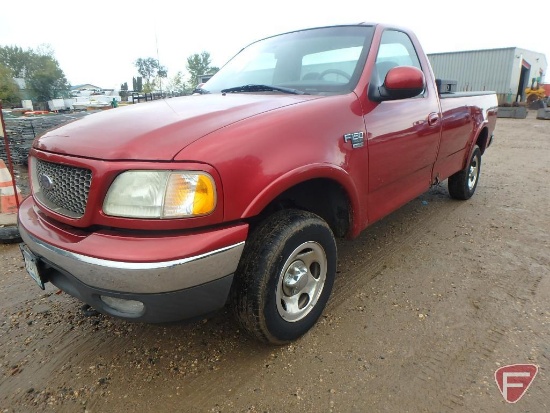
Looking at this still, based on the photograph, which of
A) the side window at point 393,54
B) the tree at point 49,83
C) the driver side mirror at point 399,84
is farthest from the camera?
the tree at point 49,83

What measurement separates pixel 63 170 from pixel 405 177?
230 cm

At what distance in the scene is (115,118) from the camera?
1.98 m

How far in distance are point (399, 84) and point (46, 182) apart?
2.09 metres

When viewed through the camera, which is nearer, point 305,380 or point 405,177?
point 305,380

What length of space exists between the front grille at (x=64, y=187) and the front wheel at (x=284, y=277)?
0.79m

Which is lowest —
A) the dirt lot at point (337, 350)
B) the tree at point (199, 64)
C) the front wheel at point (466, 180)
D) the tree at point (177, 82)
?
the dirt lot at point (337, 350)

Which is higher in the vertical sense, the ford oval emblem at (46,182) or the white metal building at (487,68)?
the white metal building at (487,68)

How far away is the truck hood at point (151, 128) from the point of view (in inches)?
63.3

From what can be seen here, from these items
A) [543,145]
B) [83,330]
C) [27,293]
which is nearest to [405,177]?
[83,330]

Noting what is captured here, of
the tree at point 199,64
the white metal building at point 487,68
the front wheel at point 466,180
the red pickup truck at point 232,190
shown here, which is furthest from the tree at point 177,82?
the red pickup truck at point 232,190

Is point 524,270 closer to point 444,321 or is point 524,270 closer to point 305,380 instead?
point 444,321

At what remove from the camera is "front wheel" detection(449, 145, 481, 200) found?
4.49 metres

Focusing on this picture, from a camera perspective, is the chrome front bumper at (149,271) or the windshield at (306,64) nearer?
the chrome front bumper at (149,271)

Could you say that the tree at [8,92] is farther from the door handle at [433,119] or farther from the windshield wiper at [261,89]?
the door handle at [433,119]
